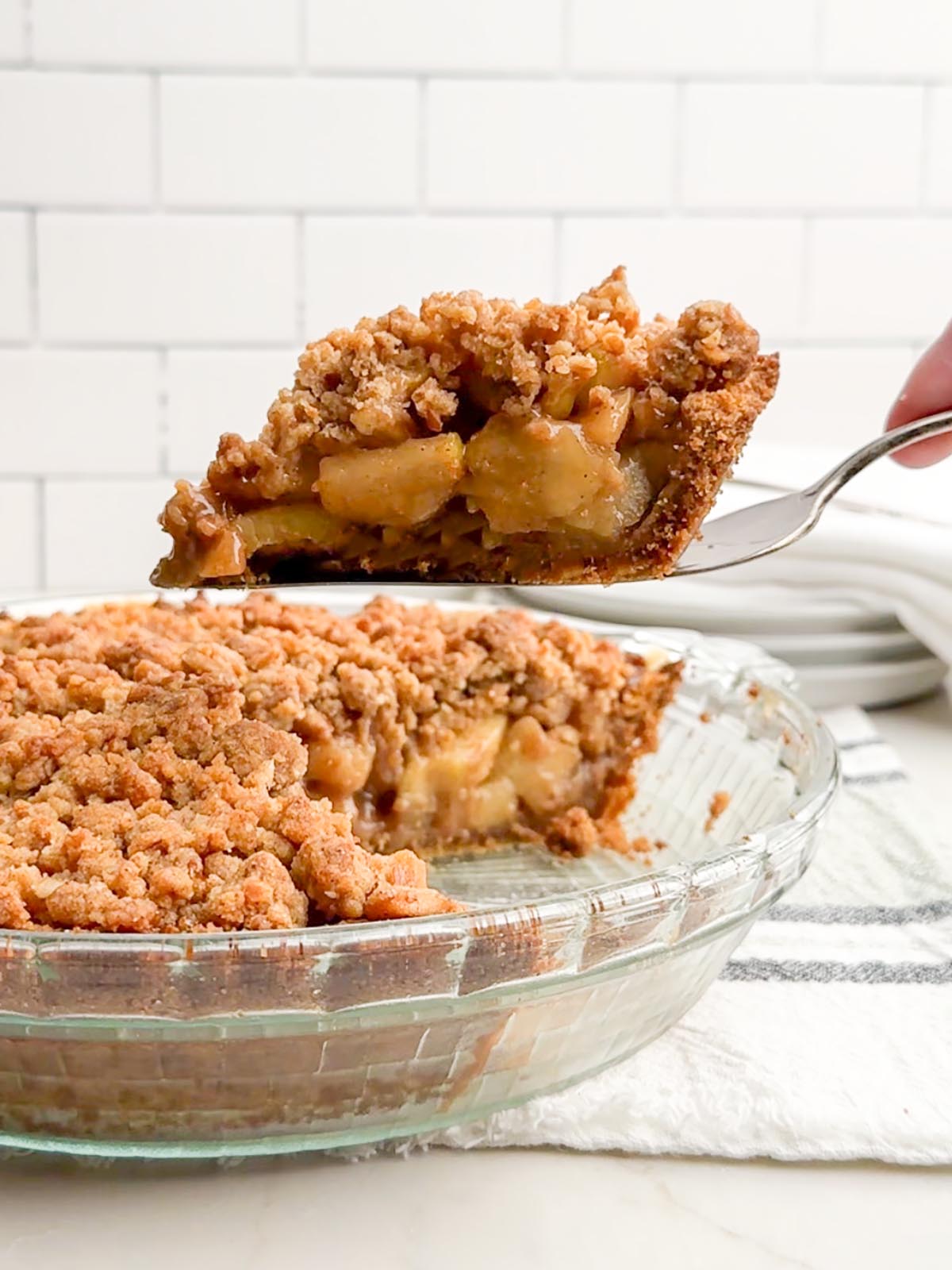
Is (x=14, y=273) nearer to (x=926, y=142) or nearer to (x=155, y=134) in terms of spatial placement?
(x=155, y=134)

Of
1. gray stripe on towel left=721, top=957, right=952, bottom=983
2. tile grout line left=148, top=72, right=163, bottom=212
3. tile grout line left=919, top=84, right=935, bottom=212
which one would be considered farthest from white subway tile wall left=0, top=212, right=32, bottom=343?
gray stripe on towel left=721, top=957, right=952, bottom=983

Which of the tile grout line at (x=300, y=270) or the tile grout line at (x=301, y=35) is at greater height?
the tile grout line at (x=301, y=35)

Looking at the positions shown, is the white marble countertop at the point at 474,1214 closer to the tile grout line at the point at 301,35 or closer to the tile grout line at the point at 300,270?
the tile grout line at the point at 300,270

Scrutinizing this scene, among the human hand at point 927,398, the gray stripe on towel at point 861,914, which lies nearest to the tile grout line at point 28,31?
the human hand at point 927,398

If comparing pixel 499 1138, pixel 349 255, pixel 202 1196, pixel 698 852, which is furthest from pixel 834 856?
pixel 349 255

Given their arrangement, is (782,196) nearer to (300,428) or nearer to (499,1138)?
Result: (300,428)

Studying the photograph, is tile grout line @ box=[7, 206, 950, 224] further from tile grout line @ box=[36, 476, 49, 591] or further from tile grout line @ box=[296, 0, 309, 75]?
tile grout line @ box=[36, 476, 49, 591]

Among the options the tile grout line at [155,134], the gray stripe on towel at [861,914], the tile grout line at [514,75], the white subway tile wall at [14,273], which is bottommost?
the gray stripe on towel at [861,914]
